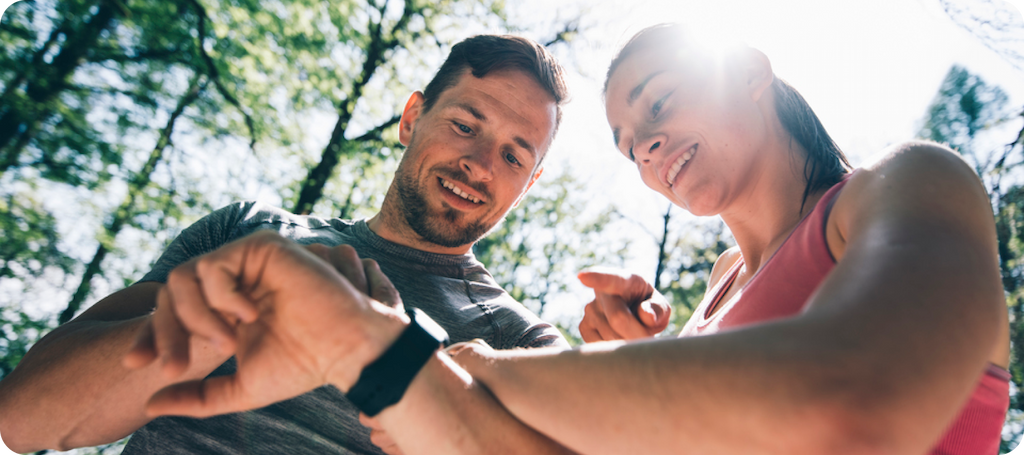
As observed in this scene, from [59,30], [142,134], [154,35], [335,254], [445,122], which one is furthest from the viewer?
[142,134]

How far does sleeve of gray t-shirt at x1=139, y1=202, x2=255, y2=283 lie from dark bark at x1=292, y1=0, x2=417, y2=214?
6504 millimetres

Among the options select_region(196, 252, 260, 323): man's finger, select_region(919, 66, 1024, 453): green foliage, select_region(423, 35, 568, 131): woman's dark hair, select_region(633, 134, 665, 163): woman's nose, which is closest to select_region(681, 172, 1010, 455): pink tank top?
select_region(633, 134, 665, 163): woman's nose

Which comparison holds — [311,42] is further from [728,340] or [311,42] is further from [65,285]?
[728,340]

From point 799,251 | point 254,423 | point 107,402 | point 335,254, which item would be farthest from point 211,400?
point 799,251

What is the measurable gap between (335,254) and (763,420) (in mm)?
1014

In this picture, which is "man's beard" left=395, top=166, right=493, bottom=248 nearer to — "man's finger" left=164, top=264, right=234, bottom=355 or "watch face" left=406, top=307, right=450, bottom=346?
"watch face" left=406, top=307, right=450, bottom=346

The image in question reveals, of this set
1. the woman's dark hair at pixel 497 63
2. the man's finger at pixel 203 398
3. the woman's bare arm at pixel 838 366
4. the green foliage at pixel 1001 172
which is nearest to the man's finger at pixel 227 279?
the man's finger at pixel 203 398

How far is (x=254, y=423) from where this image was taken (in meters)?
1.98

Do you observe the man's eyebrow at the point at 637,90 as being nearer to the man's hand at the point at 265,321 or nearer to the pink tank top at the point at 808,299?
the pink tank top at the point at 808,299

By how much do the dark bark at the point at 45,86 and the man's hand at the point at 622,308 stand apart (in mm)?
9780

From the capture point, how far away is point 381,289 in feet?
3.50

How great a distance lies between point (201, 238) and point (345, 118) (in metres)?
7.78

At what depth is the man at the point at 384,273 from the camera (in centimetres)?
154

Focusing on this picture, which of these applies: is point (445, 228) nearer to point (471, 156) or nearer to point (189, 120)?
point (471, 156)
